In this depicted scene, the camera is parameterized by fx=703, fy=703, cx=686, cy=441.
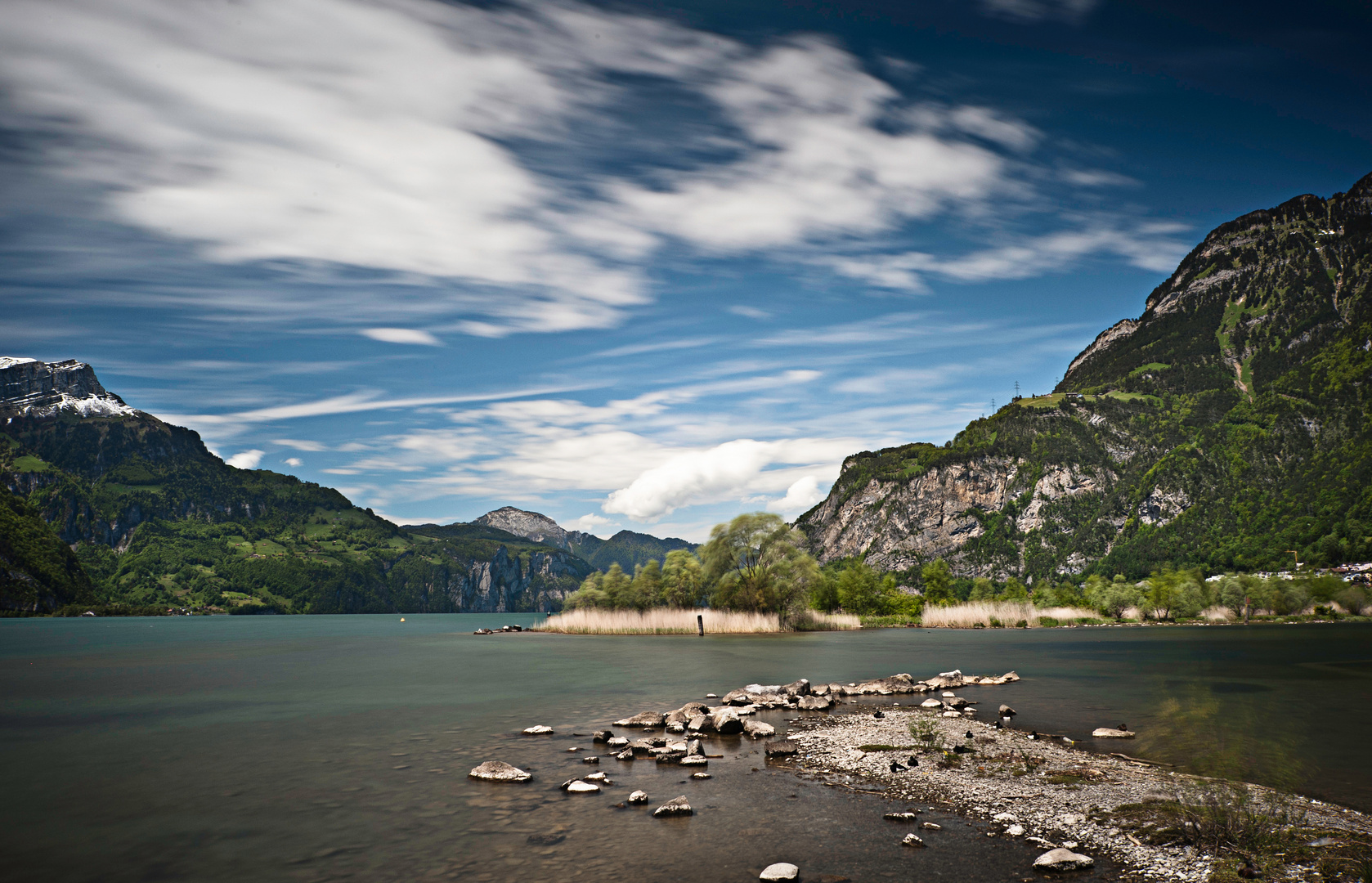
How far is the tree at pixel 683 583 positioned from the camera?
94500 millimetres

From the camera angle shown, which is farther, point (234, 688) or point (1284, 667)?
point (1284, 667)

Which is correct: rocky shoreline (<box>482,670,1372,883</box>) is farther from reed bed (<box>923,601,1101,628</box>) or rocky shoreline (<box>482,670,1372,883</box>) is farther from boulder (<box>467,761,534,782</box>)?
reed bed (<box>923,601,1101,628</box>)

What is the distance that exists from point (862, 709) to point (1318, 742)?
13333 mm

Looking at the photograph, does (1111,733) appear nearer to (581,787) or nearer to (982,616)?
(581,787)

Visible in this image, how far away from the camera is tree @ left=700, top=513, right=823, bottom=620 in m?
91.1

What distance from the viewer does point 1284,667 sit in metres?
42.8

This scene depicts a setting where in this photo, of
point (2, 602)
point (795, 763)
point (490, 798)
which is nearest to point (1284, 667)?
point (795, 763)

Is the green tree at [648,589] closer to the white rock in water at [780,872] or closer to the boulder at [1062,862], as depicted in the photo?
the white rock in water at [780,872]

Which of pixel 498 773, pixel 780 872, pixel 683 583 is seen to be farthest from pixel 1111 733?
pixel 683 583

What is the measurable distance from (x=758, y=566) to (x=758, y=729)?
70.7m

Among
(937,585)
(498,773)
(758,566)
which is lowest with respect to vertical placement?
(937,585)

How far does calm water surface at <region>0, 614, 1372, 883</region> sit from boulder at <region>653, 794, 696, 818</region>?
0.32m

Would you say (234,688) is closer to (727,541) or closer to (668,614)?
(668,614)

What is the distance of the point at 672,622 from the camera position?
84.9 meters
